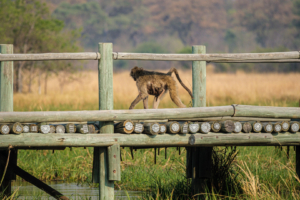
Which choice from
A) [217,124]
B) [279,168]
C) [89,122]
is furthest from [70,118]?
[279,168]

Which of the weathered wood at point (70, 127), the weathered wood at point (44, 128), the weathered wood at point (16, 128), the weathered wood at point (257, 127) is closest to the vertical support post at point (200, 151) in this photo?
the weathered wood at point (257, 127)

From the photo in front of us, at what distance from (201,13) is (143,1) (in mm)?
7535

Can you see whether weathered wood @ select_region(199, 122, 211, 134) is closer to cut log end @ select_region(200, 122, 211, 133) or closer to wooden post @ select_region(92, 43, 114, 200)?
cut log end @ select_region(200, 122, 211, 133)

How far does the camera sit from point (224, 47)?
42594 millimetres

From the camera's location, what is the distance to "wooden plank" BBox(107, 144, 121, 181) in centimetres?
415

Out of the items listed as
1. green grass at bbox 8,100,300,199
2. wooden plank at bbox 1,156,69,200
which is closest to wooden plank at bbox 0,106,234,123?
wooden plank at bbox 1,156,69,200

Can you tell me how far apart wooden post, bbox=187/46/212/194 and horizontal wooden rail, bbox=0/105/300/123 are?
0.37 meters

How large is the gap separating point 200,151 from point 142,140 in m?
0.92

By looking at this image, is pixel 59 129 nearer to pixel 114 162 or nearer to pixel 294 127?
Result: pixel 114 162

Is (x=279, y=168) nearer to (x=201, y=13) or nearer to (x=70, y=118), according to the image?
(x=70, y=118)

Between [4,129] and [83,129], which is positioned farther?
[83,129]

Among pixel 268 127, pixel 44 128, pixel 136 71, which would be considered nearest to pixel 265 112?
pixel 268 127

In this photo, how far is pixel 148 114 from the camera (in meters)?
4.15

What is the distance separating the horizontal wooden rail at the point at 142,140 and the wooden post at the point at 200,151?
1.62 ft
